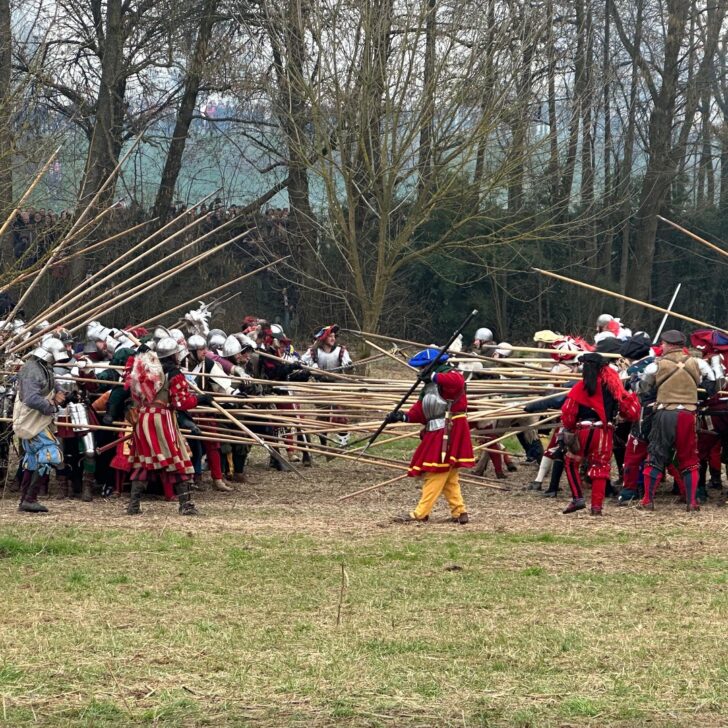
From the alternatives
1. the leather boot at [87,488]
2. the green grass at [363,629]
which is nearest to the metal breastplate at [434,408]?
the green grass at [363,629]

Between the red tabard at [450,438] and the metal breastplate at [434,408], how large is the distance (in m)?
0.04

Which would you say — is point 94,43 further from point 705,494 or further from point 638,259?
point 705,494

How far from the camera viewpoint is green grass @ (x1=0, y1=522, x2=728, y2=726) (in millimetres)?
6402

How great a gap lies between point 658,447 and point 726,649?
5.45 metres

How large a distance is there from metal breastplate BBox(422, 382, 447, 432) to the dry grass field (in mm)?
900

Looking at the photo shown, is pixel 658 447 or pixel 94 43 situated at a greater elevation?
pixel 94 43

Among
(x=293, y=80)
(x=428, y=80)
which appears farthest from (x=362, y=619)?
(x=293, y=80)

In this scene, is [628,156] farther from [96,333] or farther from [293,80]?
[96,333]

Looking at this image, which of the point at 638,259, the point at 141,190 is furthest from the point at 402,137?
the point at 638,259

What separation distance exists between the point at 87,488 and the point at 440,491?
392 cm

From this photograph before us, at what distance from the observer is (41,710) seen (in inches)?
250

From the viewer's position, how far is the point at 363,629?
7945mm

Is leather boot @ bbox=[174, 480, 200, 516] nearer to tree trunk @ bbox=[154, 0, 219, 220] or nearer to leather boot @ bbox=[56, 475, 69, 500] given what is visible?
leather boot @ bbox=[56, 475, 69, 500]

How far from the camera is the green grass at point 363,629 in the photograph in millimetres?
6402
